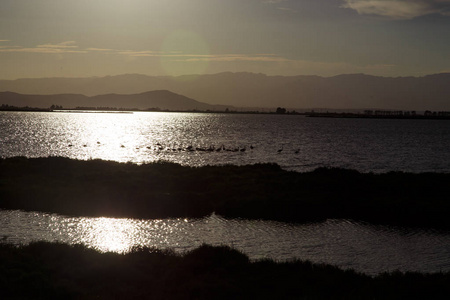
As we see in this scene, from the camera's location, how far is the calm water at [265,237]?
2458 centimetres

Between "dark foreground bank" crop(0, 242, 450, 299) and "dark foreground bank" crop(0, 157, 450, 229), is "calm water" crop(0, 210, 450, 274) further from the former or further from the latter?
"dark foreground bank" crop(0, 242, 450, 299)

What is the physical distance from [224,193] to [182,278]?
2162 centimetres

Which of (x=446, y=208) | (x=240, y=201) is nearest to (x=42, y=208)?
(x=240, y=201)

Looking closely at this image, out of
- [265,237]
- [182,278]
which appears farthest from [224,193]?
[182,278]

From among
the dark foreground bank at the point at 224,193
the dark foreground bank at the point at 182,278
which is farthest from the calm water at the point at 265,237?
the dark foreground bank at the point at 182,278

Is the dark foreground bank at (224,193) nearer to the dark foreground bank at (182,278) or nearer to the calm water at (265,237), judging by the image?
the calm water at (265,237)

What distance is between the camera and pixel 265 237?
28656 mm

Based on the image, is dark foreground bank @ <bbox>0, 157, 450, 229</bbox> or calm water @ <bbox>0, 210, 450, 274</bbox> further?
dark foreground bank @ <bbox>0, 157, 450, 229</bbox>

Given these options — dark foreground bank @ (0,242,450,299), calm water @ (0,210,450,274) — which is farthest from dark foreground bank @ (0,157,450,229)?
dark foreground bank @ (0,242,450,299)

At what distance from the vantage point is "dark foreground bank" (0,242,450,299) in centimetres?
1619

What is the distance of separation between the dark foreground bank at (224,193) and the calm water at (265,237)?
7.22 feet

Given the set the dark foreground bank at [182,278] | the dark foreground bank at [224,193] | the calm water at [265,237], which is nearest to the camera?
the dark foreground bank at [182,278]

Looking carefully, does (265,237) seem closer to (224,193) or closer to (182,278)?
(224,193)

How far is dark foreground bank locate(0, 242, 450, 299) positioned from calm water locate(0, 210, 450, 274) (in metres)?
3.81
